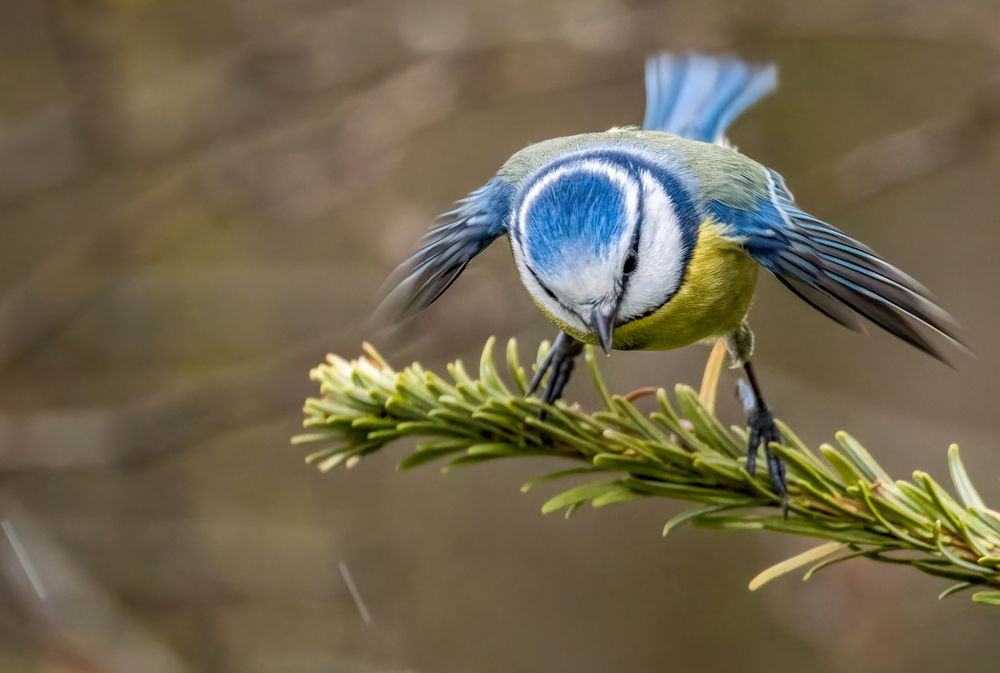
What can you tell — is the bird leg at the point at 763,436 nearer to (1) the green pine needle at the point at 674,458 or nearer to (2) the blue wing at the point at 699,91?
(1) the green pine needle at the point at 674,458

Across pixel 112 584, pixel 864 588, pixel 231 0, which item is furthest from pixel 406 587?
pixel 231 0

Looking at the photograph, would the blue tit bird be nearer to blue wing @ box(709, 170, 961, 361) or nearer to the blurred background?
blue wing @ box(709, 170, 961, 361)

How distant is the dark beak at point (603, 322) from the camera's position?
4.60 ft

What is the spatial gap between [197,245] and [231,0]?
713 millimetres

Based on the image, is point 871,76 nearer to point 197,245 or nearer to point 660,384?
point 660,384

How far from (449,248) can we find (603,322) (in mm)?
296

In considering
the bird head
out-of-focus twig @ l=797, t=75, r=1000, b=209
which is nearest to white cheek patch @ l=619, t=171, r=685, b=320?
the bird head

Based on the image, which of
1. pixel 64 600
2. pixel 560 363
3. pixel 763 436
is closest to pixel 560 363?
pixel 560 363

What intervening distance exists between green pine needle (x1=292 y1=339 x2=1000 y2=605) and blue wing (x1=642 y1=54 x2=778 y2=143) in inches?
37.6

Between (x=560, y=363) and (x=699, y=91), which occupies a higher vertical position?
(x=699, y=91)

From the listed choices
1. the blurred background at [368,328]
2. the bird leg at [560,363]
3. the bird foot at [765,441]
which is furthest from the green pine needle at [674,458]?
the blurred background at [368,328]

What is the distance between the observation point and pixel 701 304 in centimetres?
156

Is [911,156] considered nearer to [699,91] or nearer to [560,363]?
[699,91]

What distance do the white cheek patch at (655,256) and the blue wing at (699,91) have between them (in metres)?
0.62
